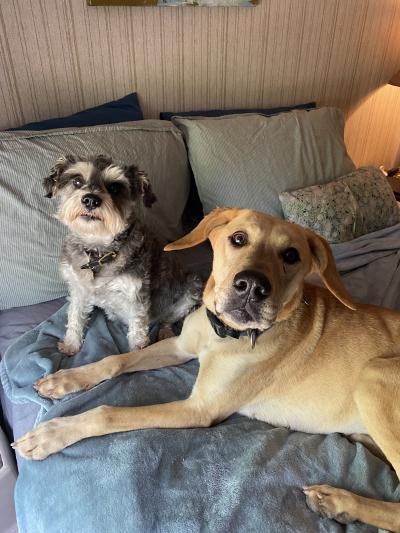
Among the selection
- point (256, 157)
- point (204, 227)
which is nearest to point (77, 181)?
point (204, 227)

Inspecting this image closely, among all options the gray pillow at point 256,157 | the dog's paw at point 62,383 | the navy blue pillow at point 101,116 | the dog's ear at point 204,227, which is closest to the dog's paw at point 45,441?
the dog's paw at point 62,383

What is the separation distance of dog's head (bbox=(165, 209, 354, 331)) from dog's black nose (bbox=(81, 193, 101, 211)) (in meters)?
0.34

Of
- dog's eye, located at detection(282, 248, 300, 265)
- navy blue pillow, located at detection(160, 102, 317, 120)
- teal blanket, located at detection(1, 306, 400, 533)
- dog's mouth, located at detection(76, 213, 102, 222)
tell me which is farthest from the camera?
navy blue pillow, located at detection(160, 102, 317, 120)

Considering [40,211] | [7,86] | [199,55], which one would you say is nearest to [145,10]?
[199,55]

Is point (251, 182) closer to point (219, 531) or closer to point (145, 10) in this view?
point (145, 10)

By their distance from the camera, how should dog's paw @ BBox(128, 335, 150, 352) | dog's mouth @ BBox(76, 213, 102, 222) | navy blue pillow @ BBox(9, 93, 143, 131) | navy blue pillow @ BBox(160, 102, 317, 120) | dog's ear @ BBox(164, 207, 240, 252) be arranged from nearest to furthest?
dog's ear @ BBox(164, 207, 240, 252) < dog's mouth @ BBox(76, 213, 102, 222) < dog's paw @ BBox(128, 335, 150, 352) < navy blue pillow @ BBox(9, 93, 143, 131) < navy blue pillow @ BBox(160, 102, 317, 120)

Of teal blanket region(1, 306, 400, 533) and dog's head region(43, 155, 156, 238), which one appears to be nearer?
teal blanket region(1, 306, 400, 533)

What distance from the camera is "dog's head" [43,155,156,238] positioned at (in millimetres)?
1668

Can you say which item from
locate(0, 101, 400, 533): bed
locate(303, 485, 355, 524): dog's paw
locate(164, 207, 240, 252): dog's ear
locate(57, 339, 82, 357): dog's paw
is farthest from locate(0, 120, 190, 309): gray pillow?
locate(303, 485, 355, 524): dog's paw

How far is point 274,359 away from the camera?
1.58 m

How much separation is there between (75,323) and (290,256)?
0.98 m

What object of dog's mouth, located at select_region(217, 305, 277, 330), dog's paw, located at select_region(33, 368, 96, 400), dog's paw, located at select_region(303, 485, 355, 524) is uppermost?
dog's mouth, located at select_region(217, 305, 277, 330)

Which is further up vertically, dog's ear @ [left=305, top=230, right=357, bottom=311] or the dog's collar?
dog's ear @ [left=305, top=230, right=357, bottom=311]

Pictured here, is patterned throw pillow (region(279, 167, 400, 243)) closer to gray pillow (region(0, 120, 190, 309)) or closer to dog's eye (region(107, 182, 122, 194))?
gray pillow (region(0, 120, 190, 309))
